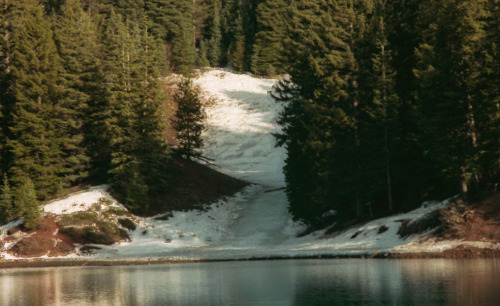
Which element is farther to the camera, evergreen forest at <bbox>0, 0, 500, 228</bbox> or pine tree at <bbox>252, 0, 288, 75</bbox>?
pine tree at <bbox>252, 0, 288, 75</bbox>

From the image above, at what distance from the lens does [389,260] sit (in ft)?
98.4

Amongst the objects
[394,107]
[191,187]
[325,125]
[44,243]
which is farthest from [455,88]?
[191,187]

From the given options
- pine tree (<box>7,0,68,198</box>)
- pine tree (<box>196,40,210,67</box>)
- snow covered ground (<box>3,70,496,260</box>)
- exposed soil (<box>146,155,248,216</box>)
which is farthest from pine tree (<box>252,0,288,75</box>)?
pine tree (<box>7,0,68,198</box>)

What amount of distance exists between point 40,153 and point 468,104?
3585 centimetres

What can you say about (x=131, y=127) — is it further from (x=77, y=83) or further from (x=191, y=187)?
(x=191, y=187)

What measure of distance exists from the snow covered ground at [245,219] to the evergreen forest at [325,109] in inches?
117

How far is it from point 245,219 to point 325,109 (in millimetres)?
16228

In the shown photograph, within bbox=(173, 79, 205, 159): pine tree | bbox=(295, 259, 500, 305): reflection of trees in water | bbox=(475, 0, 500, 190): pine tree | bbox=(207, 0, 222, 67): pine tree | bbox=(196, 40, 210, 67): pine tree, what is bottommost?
bbox=(295, 259, 500, 305): reflection of trees in water

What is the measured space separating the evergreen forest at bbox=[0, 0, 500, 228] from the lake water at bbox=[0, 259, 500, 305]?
9797 millimetres

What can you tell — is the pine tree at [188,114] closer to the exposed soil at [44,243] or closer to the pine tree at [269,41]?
the exposed soil at [44,243]

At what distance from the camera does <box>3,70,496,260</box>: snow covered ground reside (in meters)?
37.0

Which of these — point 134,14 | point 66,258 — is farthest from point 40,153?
point 134,14

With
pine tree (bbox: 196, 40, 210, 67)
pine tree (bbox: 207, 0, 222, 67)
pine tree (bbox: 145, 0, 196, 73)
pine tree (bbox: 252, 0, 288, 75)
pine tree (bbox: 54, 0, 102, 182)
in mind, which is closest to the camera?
pine tree (bbox: 54, 0, 102, 182)

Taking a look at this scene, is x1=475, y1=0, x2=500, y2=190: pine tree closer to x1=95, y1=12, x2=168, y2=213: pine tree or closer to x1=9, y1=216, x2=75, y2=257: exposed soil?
x1=9, y1=216, x2=75, y2=257: exposed soil
